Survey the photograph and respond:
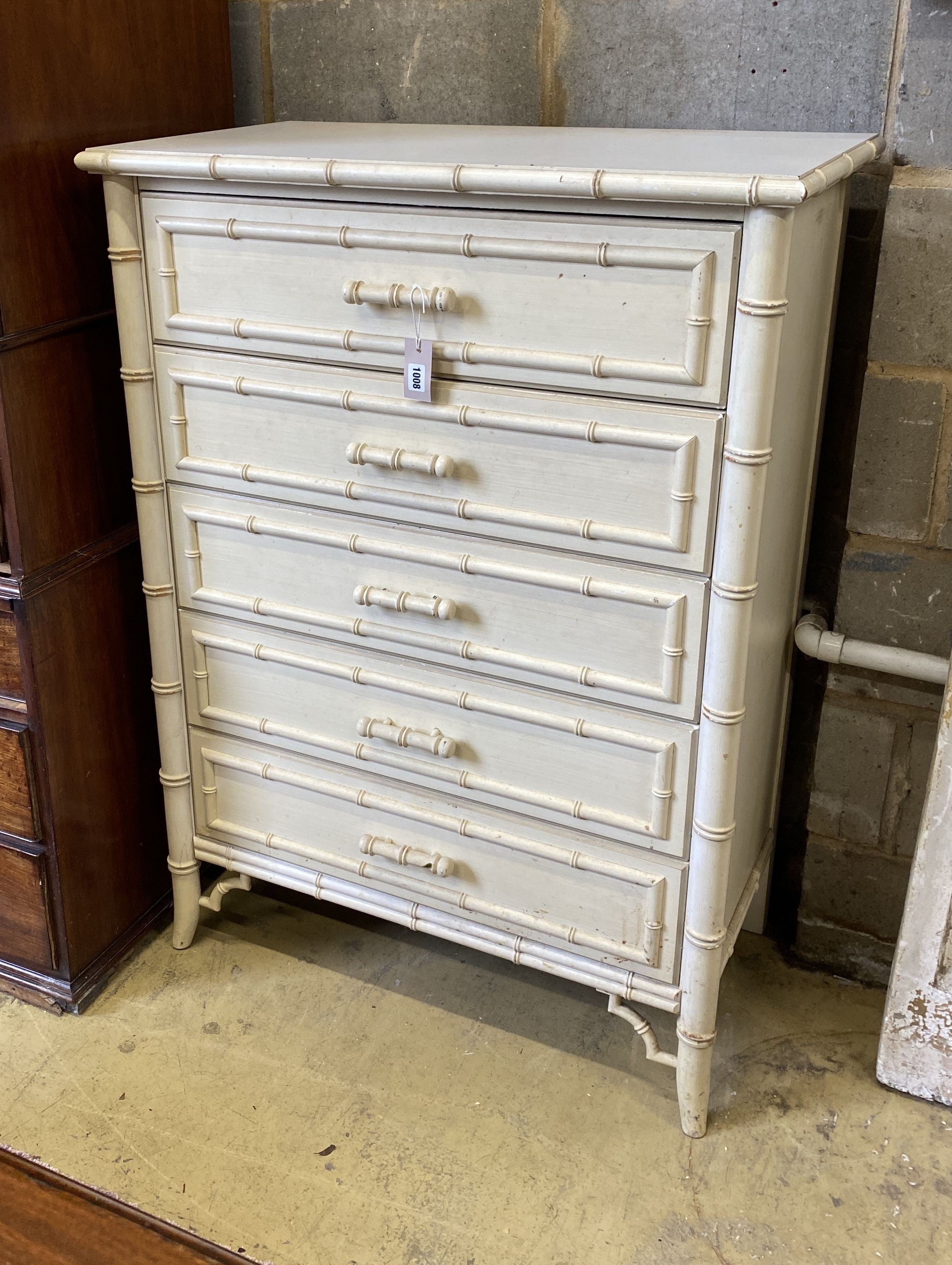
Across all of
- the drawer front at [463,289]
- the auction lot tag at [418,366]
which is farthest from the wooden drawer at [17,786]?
the auction lot tag at [418,366]

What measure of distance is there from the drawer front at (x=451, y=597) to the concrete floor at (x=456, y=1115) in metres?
0.61

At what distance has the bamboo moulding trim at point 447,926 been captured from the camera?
61.1 inches

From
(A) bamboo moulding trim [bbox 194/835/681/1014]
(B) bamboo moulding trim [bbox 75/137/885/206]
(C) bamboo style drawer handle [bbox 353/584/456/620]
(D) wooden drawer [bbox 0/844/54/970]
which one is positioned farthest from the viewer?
(D) wooden drawer [bbox 0/844/54/970]

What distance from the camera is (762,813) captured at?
68.9 inches

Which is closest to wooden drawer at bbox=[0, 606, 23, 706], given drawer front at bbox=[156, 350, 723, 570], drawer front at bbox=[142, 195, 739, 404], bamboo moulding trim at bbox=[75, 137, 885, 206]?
drawer front at bbox=[156, 350, 723, 570]

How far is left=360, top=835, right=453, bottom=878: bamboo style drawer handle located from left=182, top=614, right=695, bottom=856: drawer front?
10 cm

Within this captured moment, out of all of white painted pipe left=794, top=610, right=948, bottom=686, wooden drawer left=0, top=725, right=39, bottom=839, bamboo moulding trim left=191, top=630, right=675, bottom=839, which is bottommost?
wooden drawer left=0, top=725, right=39, bottom=839

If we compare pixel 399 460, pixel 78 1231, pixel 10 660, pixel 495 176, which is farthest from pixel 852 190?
pixel 78 1231

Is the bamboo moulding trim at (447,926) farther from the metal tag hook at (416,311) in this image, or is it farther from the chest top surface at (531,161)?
the chest top surface at (531,161)

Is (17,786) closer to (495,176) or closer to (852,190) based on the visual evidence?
(495,176)

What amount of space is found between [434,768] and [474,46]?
1.06 metres

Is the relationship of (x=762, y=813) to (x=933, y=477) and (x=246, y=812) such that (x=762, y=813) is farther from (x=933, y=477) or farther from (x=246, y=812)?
(x=246, y=812)

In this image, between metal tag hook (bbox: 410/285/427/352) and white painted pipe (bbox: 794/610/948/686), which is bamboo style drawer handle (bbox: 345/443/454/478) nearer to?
metal tag hook (bbox: 410/285/427/352)

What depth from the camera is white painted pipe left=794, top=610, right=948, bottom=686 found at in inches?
62.2
